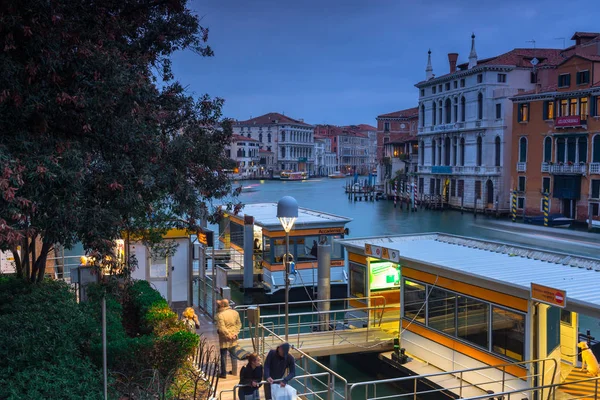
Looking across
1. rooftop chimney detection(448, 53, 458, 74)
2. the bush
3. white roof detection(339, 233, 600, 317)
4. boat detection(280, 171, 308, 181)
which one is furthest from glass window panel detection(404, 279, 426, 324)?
boat detection(280, 171, 308, 181)

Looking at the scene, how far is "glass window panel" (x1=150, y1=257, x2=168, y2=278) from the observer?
1352 centimetres

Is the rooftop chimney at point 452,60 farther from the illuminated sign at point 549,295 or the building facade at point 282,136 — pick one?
the building facade at point 282,136

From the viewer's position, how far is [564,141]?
40125 millimetres

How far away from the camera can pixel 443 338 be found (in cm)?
1066

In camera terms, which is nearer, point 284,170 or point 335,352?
point 335,352

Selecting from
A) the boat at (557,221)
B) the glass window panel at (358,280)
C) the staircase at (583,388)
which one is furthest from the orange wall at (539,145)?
the staircase at (583,388)

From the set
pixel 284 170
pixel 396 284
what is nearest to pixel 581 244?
pixel 396 284

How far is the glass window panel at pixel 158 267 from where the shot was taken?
44.4 feet

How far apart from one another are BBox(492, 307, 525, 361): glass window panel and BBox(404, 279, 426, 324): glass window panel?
68.7 inches

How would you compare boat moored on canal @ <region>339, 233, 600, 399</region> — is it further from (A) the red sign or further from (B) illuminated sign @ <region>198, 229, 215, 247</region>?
(A) the red sign

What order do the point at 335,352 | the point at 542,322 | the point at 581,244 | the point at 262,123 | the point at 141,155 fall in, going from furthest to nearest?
the point at 262,123 → the point at 581,244 → the point at 335,352 → the point at 542,322 → the point at 141,155

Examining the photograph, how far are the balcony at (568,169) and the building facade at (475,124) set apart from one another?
284 inches

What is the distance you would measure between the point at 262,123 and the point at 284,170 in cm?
1063

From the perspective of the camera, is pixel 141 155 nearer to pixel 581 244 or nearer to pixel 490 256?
pixel 490 256
